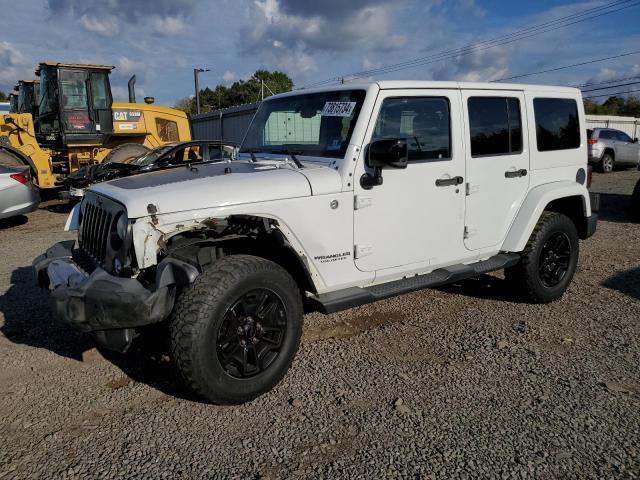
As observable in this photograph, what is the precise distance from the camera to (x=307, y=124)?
13.3 feet

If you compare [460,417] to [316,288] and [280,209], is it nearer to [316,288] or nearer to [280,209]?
[316,288]

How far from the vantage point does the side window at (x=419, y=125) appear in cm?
370

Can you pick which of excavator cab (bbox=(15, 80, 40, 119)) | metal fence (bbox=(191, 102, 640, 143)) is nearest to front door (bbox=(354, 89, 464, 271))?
metal fence (bbox=(191, 102, 640, 143))

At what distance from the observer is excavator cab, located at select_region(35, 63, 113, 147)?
11.9 m

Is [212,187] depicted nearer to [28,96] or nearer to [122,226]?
[122,226]

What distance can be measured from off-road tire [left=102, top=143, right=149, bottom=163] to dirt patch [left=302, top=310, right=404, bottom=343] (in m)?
9.34

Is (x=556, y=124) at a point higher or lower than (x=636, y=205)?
higher

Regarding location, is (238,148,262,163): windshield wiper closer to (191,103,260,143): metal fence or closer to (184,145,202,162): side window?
(184,145,202,162): side window

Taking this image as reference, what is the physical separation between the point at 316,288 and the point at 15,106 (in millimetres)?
16092

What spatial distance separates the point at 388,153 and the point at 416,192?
0.63 m

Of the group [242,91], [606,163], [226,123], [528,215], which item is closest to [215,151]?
[528,215]

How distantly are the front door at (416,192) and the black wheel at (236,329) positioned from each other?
74cm

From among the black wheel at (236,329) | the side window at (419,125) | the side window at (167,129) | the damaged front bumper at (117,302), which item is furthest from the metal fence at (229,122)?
the damaged front bumper at (117,302)

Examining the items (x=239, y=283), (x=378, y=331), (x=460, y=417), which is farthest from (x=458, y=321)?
(x=239, y=283)
